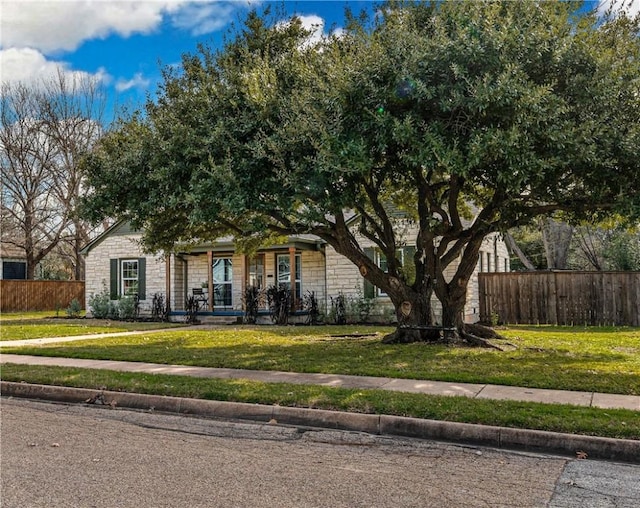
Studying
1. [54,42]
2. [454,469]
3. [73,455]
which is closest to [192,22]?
[54,42]

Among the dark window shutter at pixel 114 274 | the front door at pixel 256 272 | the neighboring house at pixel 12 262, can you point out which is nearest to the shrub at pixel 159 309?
the dark window shutter at pixel 114 274

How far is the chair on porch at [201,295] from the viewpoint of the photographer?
2189cm

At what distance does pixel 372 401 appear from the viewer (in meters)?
6.62

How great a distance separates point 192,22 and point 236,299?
11.5 metres

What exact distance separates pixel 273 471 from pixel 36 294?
1122 inches

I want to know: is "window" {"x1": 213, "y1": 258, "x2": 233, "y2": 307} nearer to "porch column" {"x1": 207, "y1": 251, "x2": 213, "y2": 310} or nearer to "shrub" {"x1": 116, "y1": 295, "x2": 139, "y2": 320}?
"porch column" {"x1": 207, "y1": 251, "x2": 213, "y2": 310}

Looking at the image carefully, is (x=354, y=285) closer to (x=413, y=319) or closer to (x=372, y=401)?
(x=413, y=319)

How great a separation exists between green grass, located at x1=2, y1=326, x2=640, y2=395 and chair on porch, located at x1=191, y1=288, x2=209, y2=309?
261 inches

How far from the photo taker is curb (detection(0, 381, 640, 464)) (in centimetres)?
523

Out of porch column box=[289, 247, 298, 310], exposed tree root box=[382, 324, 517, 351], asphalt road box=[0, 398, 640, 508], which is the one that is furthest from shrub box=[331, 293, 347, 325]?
asphalt road box=[0, 398, 640, 508]

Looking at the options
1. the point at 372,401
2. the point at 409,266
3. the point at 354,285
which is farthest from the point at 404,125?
the point at 354,285

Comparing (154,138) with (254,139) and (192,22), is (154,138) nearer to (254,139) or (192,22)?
(254,139)

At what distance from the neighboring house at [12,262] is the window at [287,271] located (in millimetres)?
21163

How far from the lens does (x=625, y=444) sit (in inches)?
202
